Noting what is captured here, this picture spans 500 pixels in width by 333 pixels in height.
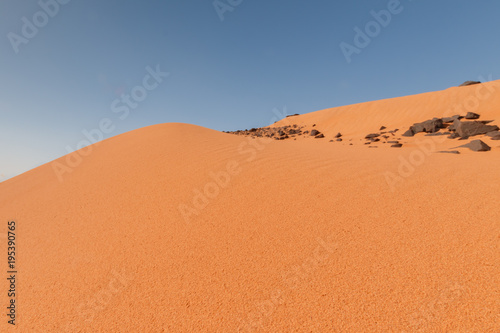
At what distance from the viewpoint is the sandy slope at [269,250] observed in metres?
1.75

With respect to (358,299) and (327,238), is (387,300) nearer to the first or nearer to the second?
(358,299)

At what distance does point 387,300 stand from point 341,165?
3506mm

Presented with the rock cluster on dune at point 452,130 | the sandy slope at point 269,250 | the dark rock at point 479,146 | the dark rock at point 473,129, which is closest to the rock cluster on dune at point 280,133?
the rock cluster on dune at point 452,130

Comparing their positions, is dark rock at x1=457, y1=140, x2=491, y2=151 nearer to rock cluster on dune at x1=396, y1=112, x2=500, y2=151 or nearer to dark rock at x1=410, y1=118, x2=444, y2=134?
rock cluster on dune at x1=396, y1=112, x2=500, y2=151

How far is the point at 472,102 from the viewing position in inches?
575

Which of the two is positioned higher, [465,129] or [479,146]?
[465,129]

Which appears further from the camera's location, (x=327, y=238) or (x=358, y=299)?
(x=327, y=238)

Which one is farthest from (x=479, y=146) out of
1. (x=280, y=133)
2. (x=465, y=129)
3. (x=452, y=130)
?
(x=280, y=133)

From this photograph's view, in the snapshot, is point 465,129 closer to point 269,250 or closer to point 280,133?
point 269,250

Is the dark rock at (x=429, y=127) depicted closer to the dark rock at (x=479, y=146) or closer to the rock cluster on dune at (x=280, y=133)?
the dark rock at (x=479, y=146)

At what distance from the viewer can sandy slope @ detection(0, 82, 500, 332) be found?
1752 millimetres

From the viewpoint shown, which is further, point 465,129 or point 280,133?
point 280,133

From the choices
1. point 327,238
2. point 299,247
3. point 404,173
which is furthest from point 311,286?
point 404,173

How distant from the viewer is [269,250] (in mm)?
2480
